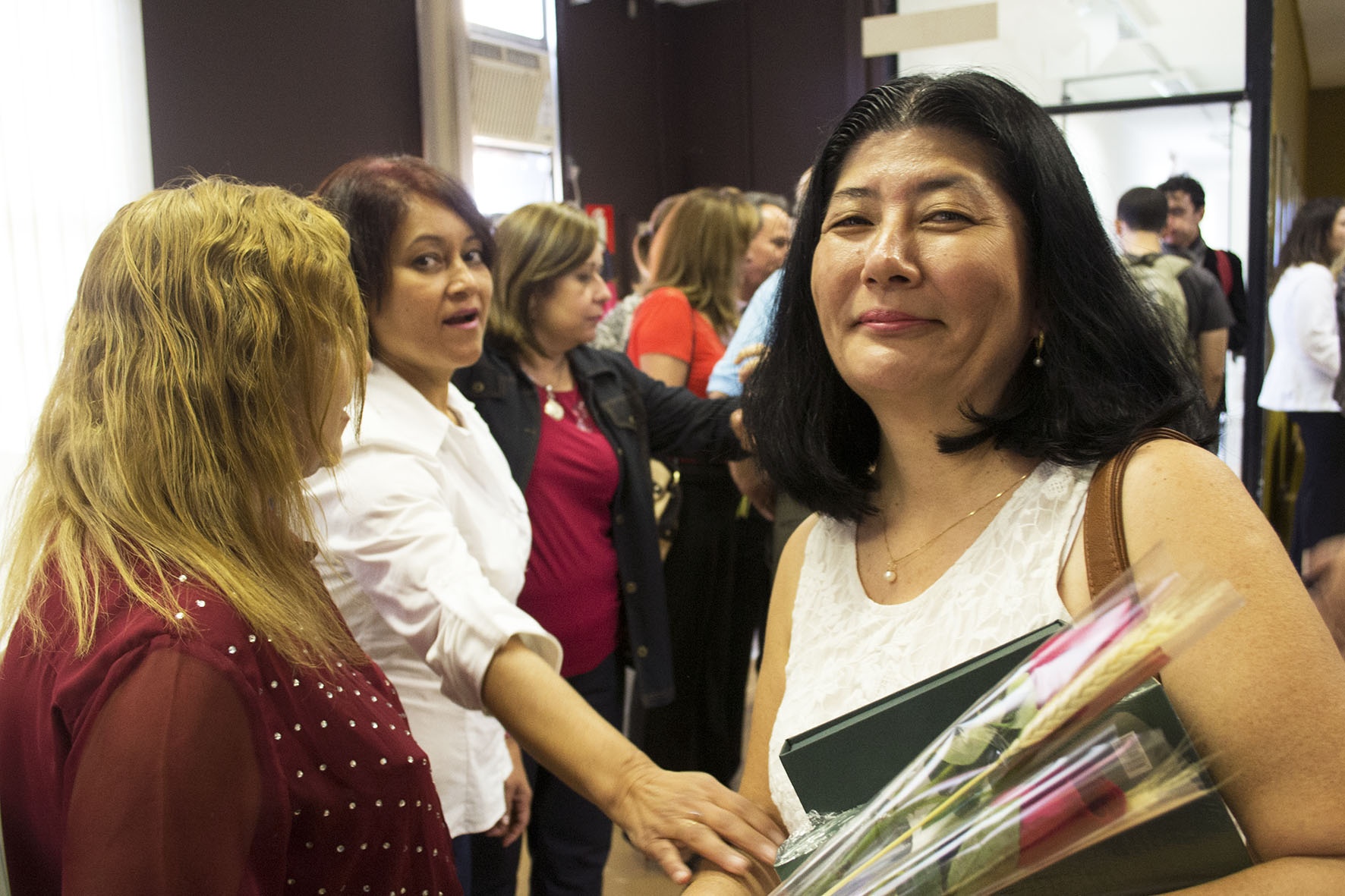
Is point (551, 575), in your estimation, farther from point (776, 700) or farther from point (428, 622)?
point (776, 700)

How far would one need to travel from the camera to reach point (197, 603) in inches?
36.0

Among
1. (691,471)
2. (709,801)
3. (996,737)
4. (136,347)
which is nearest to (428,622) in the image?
(709,801)

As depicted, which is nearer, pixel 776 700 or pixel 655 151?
pixel 776 700

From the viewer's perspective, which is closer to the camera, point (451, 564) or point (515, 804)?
point (451, 564)

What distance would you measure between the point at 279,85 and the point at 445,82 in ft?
2.61

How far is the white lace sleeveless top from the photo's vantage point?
1011 millimetres

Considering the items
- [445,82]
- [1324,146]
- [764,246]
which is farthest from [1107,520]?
[1324,146]

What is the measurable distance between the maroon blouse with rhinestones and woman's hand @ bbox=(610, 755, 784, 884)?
29 cm

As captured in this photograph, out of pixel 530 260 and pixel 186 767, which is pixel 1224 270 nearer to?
pixel 530 260

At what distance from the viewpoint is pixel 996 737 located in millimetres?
666

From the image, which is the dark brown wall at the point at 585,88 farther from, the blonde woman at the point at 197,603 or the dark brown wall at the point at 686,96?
the blonde woman at the point at 197,603

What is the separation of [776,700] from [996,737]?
615 mm

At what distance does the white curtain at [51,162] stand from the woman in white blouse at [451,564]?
117 cm

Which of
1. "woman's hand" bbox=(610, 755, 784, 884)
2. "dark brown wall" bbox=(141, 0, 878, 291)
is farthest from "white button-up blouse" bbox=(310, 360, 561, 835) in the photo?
"dark brown wall" bbox=(141, 0, 878, 291)
